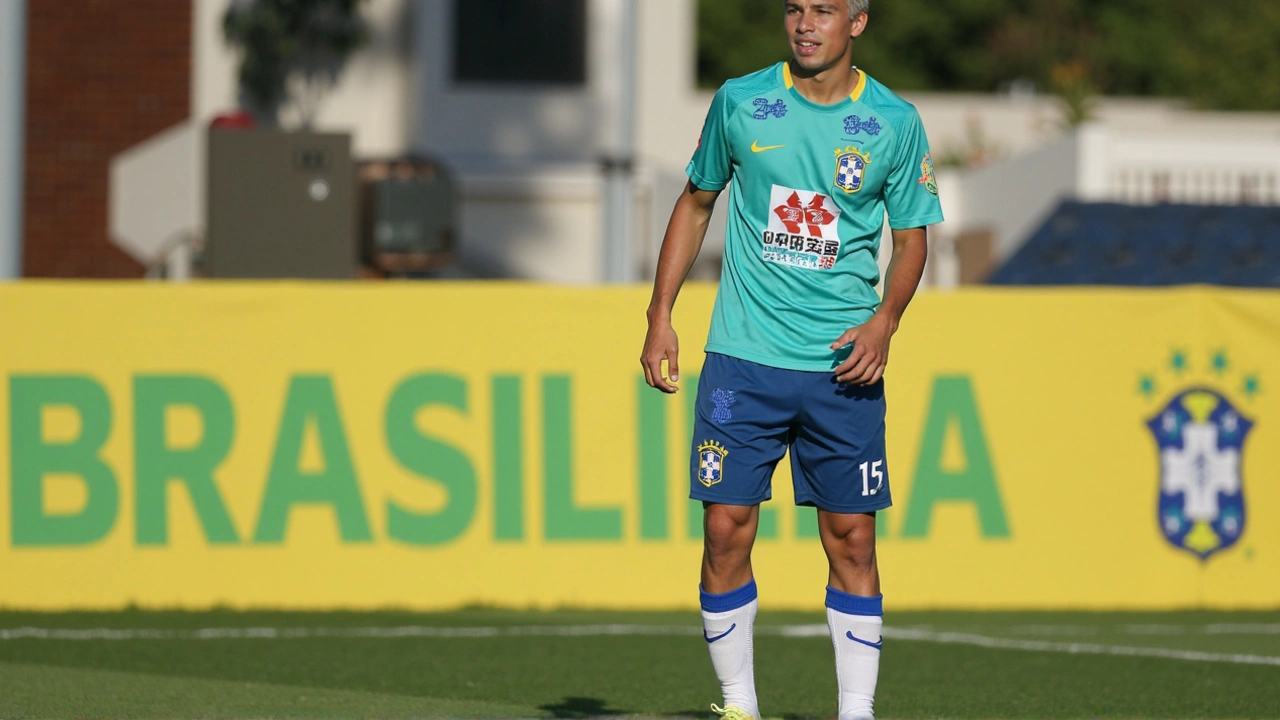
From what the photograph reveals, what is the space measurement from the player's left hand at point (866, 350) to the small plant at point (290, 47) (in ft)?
50.9

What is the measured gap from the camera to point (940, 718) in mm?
5922

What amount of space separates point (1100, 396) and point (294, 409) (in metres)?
4.06

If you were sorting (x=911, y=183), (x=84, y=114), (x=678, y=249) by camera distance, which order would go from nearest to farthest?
1. (x=911, y=183)
2. (x=678, y=249)
3. (x=84, y=114)

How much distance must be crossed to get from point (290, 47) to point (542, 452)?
1133 cm

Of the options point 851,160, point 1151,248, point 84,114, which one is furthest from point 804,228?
point 84,114

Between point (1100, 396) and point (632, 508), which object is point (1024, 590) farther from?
point (632, 508)

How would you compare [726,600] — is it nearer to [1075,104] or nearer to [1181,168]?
[1181,168]

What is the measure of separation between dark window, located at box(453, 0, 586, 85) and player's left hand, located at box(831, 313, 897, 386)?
16.6 meters

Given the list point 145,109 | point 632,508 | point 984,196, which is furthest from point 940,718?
point 984,196

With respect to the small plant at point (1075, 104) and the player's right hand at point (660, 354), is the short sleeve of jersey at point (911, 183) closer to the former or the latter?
the player's right hand at point (660, 354)

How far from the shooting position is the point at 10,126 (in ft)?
34.6

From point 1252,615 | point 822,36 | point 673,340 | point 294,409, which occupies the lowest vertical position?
point 1252,615

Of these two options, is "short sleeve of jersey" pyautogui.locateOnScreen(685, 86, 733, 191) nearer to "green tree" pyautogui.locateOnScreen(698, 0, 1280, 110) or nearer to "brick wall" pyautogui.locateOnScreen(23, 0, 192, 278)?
"brick wall" pyautogui.locateOnScreen(23, 0, 192, 278)

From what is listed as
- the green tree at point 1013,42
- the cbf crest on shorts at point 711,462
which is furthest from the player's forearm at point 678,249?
the green tree at point 1013,42
